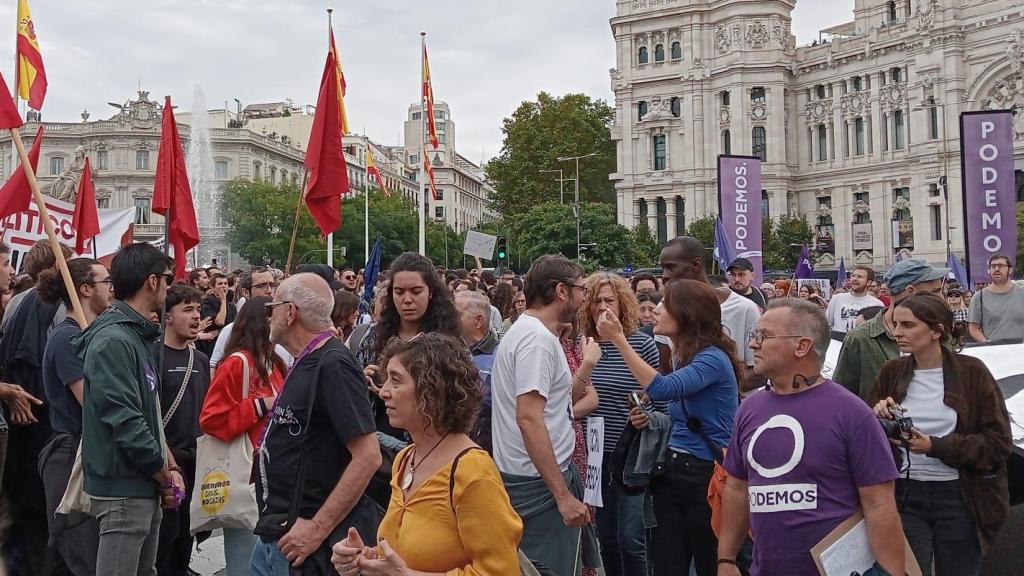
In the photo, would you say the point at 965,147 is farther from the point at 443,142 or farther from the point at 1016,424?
the point at 443,142

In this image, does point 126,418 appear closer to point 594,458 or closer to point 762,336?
point 594,458

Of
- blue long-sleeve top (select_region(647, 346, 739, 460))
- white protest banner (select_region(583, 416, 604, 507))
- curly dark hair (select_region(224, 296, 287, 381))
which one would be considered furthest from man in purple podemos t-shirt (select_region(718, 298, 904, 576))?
curly dark hair (select_region(224, 296, 287, 381))

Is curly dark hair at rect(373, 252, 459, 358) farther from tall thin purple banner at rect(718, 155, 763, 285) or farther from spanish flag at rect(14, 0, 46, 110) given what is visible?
tall thin purple banner at rect(718, 155, 763, 285)

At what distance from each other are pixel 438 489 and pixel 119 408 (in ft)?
6.59

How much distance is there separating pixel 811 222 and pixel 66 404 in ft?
211

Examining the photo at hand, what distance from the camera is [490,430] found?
15.5 ft

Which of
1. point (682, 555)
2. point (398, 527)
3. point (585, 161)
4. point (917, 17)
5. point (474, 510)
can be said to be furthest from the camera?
point (585, 161)

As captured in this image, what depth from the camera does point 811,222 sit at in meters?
64.8

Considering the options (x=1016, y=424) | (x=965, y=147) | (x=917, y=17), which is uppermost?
(x=917, y=17)

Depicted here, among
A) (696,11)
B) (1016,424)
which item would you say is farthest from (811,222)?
(1016,424)

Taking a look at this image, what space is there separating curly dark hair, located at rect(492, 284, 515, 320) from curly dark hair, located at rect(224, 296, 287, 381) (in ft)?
15.5

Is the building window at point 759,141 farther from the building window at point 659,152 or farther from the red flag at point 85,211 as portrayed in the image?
the red flag at point 85,211

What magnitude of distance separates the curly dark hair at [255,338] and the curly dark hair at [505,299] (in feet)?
15.5

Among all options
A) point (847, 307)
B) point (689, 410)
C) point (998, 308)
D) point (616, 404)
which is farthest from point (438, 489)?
point (847, 307)
